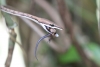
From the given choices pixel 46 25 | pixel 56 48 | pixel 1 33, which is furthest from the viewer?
pixel 56 48

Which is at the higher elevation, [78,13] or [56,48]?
[78,13]

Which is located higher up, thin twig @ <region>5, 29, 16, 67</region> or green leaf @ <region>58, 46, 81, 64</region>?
thin twig @ <region>5, 29, 16, 67</region>

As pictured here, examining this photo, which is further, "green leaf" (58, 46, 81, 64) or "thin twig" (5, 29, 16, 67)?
"green leaf" (58, 46, 81, 64)

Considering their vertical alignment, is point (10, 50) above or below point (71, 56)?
above

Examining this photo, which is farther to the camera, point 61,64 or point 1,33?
point 61,64

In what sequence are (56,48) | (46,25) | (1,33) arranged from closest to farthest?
(46,25) → (1,33) → (56,48)

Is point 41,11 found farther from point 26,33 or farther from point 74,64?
point 74,64

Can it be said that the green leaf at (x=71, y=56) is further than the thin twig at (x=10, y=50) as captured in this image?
Yes

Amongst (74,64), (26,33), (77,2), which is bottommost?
(74,64)

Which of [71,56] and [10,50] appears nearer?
[10,50]

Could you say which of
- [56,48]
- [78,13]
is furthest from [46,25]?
[78,13]

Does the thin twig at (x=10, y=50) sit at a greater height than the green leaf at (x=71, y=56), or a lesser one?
greater
